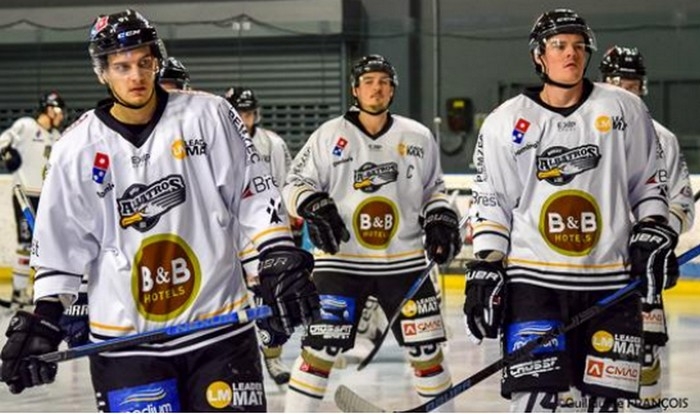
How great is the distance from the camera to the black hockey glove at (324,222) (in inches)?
240

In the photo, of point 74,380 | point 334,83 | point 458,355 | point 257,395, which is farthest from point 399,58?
Answer: point 257,395

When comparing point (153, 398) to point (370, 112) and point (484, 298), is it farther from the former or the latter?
point (370, 112)

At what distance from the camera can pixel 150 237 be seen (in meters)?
3.79

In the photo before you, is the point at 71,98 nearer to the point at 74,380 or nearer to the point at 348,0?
the point at 348,0

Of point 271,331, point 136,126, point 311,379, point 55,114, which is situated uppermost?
point 136,126

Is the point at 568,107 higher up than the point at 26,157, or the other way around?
the point at 568,107

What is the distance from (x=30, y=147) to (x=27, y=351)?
7.68m

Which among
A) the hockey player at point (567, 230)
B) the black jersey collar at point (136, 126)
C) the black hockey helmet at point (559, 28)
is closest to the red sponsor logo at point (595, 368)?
the hockey player at point (567, 230)

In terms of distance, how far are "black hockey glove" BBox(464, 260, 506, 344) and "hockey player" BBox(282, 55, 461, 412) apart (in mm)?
1391

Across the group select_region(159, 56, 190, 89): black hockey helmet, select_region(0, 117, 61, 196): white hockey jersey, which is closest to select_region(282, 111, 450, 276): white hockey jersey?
select_region(159, 56, 190, 89): black hockey helmet

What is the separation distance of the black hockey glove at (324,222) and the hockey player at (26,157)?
4.96 metres

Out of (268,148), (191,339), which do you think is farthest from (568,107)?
(268,148)

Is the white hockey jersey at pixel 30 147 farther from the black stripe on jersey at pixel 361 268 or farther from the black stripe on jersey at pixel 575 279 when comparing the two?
the black stripe on jersey at pixel 575 279

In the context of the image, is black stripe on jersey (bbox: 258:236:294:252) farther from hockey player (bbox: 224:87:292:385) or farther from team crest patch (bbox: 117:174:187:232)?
hockey player (bbox: 224:87:292:385)
